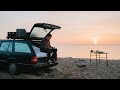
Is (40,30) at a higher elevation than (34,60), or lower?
higher

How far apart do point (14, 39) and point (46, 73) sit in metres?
2.39

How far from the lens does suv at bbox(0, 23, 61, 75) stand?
10.8 meters

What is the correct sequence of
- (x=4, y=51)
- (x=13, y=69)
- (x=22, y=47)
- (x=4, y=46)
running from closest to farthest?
(x=13, y=69) → (x=22, y=47) → (x=4, y=51) → (x=4, y=46)

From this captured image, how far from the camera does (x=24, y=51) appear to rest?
36.2 ft

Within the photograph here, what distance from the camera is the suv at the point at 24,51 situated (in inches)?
425

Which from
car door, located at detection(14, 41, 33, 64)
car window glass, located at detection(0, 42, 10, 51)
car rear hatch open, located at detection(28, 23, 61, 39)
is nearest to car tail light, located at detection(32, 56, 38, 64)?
car door, located at detection(14, 41, 33, 64)

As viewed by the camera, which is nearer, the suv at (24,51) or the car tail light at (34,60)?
the car tail light at (34,60)

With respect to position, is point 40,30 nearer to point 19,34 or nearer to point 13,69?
point 19,34

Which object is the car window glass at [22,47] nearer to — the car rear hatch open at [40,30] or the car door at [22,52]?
the car door at [22,52]

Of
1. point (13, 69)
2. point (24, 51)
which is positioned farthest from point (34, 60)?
point (13, 69)

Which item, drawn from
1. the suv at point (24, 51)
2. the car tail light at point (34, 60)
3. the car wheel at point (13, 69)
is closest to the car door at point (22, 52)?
the suv at point (24, 51)

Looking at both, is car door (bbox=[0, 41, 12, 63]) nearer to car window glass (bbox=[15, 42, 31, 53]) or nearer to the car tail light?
car window glass (bbox=[15, 42, 31, 53])
